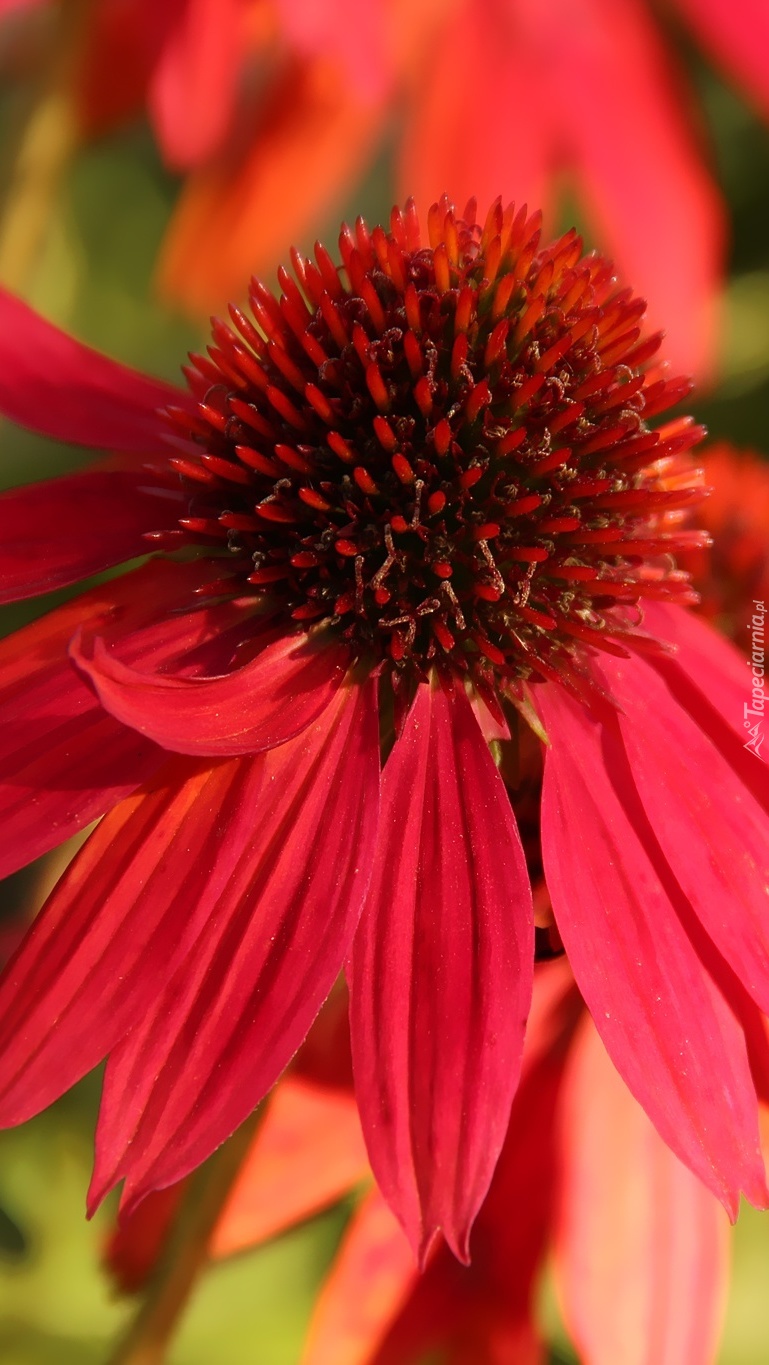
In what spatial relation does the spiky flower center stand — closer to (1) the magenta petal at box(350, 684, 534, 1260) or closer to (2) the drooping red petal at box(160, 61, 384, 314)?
(1) the magenta petal at box(350, 684, 534, 1260)

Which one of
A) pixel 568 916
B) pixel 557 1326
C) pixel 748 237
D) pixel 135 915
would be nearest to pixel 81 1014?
pixel 135 915

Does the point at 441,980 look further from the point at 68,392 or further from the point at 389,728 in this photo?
the point at 68,392

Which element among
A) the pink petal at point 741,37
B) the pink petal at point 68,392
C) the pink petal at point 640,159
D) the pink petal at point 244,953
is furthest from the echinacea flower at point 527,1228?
the pink petal at point 741,37

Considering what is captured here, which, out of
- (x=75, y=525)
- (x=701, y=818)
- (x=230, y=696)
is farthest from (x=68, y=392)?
(x=701, y=818)

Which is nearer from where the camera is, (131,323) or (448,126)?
(448,126)

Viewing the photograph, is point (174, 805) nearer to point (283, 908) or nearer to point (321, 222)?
point (283, 908)

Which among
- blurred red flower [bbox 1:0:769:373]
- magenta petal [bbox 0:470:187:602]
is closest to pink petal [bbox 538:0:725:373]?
blurred red flower [bbox 1:0:769:373]

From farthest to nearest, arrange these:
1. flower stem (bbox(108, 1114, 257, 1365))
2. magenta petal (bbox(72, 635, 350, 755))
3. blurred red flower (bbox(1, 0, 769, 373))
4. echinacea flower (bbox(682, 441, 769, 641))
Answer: blurred red flower (bbox(1, 0, 769, 373)) → echinacea flower (bbox(682, 441, 769, 641)) → flower stem (bbox(108, 1114, 257, 1365)) → magenta petal (bbox(72, 635, 350, 755))
